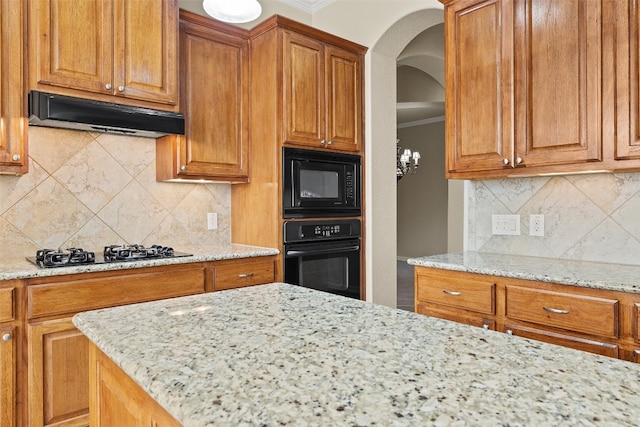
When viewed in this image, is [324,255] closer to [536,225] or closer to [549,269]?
[536,225]

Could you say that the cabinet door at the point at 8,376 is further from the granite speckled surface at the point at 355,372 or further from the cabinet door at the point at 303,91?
the cabinet door at the point at 303,91

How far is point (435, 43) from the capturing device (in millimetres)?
4637

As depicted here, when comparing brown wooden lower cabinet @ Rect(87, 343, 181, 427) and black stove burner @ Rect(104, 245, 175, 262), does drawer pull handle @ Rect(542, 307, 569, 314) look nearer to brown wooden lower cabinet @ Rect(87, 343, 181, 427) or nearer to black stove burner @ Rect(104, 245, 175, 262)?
brown wooden lower cabinet @ Rect(87, 343, 181, 427)

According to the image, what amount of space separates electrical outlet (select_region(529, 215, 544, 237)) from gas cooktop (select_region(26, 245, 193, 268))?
1984 millimetres

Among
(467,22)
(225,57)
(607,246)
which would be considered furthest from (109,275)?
(607,246)

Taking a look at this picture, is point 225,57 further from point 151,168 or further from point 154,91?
point 151,168

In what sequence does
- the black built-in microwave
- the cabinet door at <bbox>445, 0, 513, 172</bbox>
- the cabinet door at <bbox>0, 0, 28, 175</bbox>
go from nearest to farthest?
the cabinet door at <bbox>0, 0, 28, 175</bbox>
the cabinet door at <bbox>445, 0, 513, 172</bbox>
the black built-in microwave

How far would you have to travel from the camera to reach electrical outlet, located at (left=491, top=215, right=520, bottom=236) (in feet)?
8.21

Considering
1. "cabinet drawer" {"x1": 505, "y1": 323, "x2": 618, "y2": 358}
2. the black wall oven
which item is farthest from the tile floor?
"cabinet drawer" {"x1": 505, "y1": 323, "x2": 618, "y2": 358}

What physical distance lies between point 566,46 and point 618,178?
0.70 metres

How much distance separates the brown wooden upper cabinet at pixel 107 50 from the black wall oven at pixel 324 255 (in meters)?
1.16

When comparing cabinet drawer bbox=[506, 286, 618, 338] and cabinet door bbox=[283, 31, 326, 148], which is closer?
cabinet drawer bbox=[506, 286, 618, 338]

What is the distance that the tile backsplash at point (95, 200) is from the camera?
2.45m

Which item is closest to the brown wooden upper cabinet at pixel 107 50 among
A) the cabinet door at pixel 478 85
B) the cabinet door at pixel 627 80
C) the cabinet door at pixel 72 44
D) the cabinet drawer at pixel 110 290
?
the cabinet door at pixel 72 44
